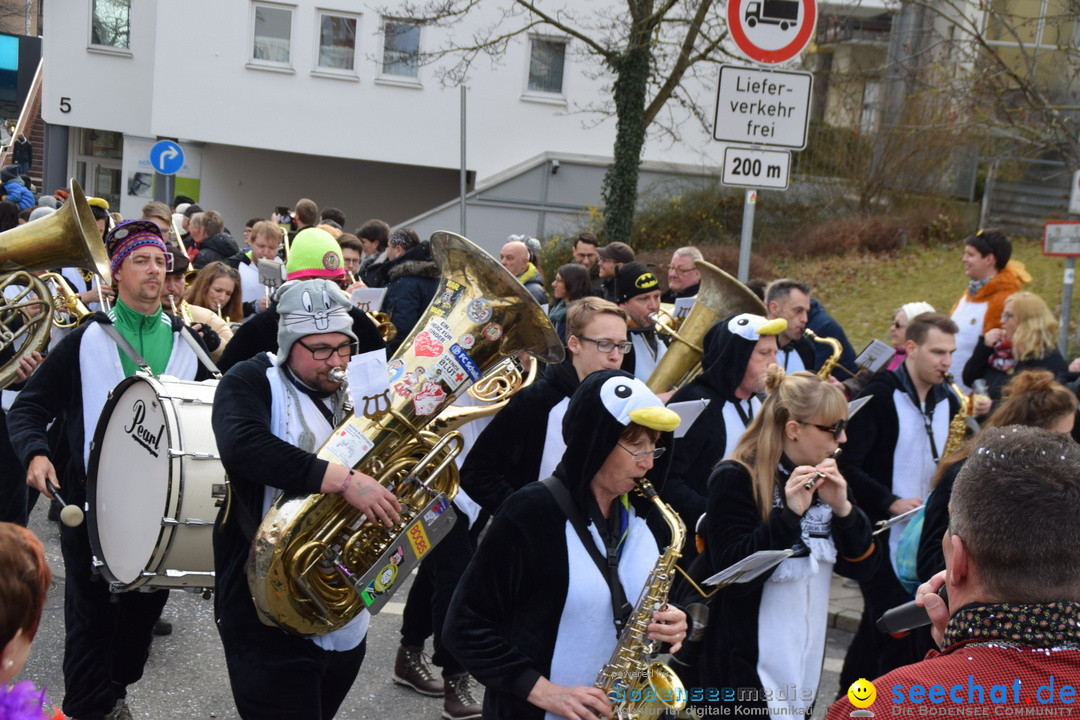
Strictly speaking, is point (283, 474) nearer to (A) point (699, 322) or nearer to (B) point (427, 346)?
(B) point (427, 346)

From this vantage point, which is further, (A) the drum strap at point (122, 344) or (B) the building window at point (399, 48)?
(B) the building window at point (399, 48)

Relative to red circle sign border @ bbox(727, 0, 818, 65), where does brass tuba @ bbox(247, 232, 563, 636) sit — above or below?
below

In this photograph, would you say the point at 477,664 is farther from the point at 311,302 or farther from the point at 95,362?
the point at 95,362

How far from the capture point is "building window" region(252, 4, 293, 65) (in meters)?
24.9

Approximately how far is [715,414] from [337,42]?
73.6ft

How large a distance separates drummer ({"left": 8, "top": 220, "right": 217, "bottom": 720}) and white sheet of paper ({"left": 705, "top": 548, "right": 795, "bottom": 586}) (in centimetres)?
224

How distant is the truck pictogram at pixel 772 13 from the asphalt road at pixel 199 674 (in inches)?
132

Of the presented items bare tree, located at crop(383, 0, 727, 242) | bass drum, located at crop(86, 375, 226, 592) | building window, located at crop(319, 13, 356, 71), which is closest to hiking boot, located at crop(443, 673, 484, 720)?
bass drum, located at crop(86, 375, 226, 592)

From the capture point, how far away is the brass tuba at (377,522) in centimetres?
330

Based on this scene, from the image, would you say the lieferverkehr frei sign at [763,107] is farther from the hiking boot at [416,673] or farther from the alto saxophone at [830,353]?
the hiking boot at [416,673]

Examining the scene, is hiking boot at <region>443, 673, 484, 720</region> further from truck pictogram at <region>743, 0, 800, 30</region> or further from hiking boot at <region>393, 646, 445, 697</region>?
truck pictogram at <region>743, 0, 800, 30</region>

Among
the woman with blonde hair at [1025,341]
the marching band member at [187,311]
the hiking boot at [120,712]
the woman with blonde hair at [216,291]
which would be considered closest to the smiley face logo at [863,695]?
the hiking boot at [120,712]

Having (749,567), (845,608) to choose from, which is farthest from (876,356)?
(749,567)

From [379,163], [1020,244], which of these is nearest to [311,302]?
[1020,244]
